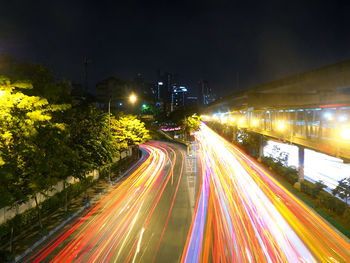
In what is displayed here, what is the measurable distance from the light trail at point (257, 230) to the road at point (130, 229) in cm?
101

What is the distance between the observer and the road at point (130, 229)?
9.75 metres

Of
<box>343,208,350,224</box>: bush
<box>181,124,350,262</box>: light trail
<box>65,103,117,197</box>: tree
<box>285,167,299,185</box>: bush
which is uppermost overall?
<box>65,103,117,197</box>: tree

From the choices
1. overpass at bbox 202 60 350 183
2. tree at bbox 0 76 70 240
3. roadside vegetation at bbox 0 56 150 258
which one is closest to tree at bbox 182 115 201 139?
overpass at bbox 202 60 350 183

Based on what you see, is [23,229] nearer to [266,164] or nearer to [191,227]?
[191,227]

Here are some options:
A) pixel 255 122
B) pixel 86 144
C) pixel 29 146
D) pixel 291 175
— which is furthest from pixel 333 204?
pixel 29 146

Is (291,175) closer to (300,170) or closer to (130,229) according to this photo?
(300,170)

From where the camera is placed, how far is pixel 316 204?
593 inches

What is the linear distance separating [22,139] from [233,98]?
5418cm

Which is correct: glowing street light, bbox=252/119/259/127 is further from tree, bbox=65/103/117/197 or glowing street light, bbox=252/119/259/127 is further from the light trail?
A: tree, bbox=65/103/117/197

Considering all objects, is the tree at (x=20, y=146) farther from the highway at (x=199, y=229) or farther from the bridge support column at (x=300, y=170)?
the bridge support column at (x=300, y=170)

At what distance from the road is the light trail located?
3.33 feet

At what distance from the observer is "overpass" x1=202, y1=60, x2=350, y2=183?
12904mm

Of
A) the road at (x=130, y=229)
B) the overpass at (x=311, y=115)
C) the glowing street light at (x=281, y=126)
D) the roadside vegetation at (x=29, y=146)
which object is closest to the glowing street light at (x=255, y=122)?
the overpass at (x=311, y=115)

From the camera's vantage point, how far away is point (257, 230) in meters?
11.6
